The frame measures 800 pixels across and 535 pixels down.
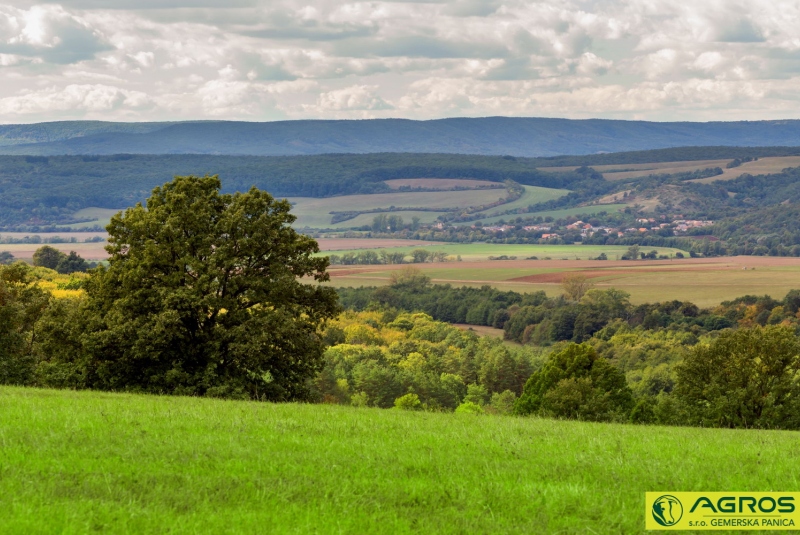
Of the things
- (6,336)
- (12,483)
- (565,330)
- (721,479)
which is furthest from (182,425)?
(565,330)

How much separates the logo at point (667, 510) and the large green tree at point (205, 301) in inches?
850

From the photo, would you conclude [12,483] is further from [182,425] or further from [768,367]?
[768,367]

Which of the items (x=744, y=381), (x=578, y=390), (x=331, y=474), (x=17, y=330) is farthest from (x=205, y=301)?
(x=744, y=381)

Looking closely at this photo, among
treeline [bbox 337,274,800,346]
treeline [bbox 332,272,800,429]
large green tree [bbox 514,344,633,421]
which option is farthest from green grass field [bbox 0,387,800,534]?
treeline [bbox 337,274,800,346]

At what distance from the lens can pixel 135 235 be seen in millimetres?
37031

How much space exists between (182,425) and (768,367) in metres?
38.6

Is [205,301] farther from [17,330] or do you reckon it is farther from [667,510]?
[667,510]

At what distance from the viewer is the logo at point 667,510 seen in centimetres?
1157

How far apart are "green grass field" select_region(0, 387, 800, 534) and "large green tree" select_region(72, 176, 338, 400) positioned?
1443 cm

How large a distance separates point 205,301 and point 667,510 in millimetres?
23952

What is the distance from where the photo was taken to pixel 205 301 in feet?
110

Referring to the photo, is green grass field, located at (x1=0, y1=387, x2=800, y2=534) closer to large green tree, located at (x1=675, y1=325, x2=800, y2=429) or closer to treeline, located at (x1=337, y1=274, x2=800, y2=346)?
large green tree, located at (x1=675, y1=325, x2=800, y2=429)

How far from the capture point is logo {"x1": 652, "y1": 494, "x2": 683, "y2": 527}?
11.6 m

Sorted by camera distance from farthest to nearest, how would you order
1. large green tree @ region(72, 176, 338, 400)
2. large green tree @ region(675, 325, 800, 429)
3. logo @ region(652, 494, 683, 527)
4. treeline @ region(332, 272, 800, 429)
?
1. treeline @ region(332, 272, 800, 429)
2. large green tree @ region(675, 325, 800, 429)
3. large green tree @ region(72, 176, 338, 400)
4. logo @ region(652, 494, 683, 527)
